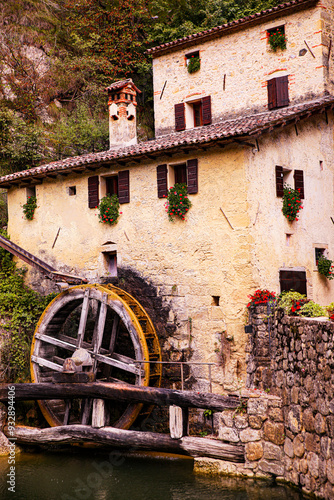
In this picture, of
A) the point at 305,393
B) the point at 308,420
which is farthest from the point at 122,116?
the point at 308,420

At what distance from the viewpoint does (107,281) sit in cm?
1362

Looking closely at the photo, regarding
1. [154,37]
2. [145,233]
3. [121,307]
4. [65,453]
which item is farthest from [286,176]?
[154,37]

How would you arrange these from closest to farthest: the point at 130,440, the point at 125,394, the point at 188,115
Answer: the point at 130,440, the point at 125,394, the point at 188,115

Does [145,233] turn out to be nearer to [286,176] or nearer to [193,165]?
[193,165]

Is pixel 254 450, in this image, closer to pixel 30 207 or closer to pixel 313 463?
pixel 313 463

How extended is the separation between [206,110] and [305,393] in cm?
1034

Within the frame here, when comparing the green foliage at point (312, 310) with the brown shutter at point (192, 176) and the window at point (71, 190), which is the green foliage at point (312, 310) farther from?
the window at point (71, 190)

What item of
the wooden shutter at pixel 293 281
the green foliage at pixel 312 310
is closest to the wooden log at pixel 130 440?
the green foliage at pixel 312 310

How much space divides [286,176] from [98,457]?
7.51 metres

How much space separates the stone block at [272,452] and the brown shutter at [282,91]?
364 inches

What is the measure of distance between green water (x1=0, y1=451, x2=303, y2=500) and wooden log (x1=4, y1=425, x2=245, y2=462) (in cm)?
40

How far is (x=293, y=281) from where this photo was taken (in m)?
12.3

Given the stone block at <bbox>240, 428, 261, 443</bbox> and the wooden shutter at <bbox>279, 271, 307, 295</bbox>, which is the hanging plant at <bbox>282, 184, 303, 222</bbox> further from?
the stone block at <bbox>240, 428, 261, 443</bbox>

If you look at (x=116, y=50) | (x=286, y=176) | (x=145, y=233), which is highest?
(x=116, y=50)
